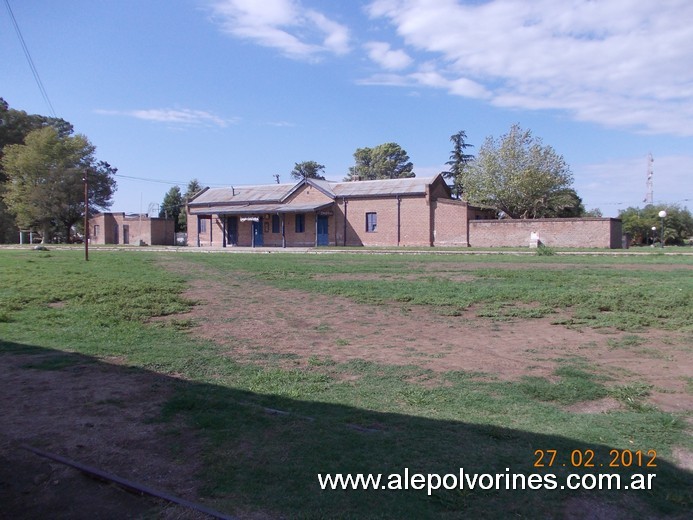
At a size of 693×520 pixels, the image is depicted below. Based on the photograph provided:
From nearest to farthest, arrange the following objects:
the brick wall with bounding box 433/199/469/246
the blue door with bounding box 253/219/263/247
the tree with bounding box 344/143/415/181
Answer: the brick wall with bounding box 433/199/469/246 → the blue door with bounding box 253/219/263/247 → the tree with bounding box 344/143/415/181

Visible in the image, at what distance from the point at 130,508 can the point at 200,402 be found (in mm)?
2064

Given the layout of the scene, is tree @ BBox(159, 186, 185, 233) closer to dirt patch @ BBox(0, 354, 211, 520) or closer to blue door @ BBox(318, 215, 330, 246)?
blue door @ BBox(318, 215, 330, 246)

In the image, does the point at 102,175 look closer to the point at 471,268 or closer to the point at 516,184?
the point at 516,184

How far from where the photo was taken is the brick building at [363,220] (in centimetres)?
3771

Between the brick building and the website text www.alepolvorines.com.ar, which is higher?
the brick building

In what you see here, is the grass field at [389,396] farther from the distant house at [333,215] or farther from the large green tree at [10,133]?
the large green tree at [10,133]

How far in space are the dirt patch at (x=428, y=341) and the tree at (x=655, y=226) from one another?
53073 millimetres

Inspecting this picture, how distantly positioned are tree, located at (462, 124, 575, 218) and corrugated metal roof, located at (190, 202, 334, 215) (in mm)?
13602

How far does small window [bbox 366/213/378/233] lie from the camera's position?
4528 cm

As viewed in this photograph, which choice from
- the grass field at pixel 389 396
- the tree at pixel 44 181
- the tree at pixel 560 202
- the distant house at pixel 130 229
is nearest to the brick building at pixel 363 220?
the distant house at pixel 130 229

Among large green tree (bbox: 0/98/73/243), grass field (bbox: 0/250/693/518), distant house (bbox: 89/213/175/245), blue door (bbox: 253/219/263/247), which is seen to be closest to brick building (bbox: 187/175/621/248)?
blue door (bbox: 253/219/263/247)

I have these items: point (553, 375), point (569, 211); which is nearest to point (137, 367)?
point (553, 375)

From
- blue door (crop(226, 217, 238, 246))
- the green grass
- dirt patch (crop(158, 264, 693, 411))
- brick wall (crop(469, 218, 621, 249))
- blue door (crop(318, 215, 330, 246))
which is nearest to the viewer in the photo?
dirt patch (crop(158, 264, 693, 411))

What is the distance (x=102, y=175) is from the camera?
221 feet
